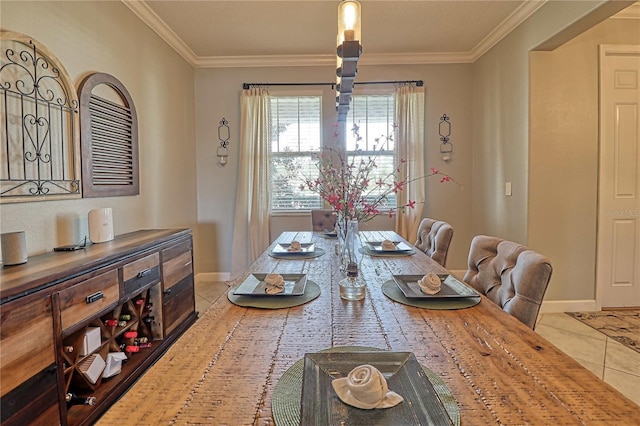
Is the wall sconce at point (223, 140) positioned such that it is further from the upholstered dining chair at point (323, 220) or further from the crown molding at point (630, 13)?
the crown molding at point (630, 13)

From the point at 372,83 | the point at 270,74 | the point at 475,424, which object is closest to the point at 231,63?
the point at 270,74

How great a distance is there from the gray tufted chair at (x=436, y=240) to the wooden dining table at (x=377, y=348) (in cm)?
108

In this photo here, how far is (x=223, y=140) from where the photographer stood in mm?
4340

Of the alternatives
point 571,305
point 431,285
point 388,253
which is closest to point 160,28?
point 388,253

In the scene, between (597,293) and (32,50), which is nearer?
(32,50)

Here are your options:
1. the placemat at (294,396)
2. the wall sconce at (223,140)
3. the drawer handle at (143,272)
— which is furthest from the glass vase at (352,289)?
the wall sconce at (223,140)

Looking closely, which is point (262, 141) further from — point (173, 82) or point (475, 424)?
point (475, 424)

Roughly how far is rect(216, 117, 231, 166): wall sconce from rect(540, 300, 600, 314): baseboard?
3834 millimetres

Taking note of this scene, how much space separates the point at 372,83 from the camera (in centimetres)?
423

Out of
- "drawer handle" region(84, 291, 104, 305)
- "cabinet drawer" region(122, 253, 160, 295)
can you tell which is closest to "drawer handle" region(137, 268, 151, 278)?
"cabinet drawer" region(122, 253, 160, 295)

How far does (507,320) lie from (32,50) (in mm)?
2624

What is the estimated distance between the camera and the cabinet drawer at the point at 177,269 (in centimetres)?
250

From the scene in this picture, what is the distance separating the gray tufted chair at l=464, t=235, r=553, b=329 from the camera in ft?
4.11

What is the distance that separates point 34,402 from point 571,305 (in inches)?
156
